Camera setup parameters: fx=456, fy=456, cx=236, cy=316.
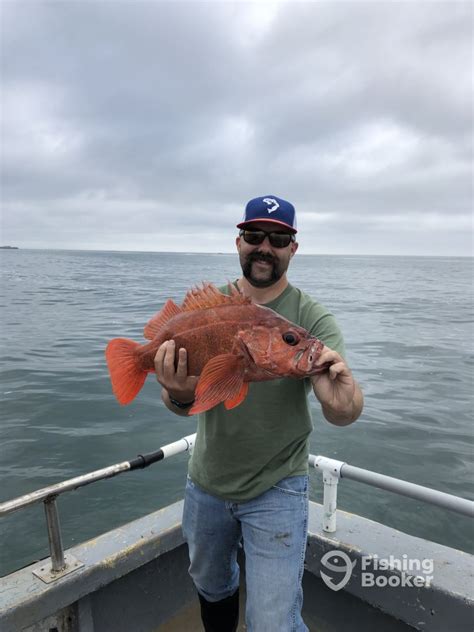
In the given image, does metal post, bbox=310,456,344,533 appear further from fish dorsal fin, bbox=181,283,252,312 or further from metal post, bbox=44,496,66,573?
metal post, bbox=44,496,66,573

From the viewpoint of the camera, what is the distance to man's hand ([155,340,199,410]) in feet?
9.24

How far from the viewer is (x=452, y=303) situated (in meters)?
35.1

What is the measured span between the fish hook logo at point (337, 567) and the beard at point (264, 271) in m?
2.13

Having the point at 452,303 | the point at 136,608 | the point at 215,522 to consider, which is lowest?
the point at 452,303

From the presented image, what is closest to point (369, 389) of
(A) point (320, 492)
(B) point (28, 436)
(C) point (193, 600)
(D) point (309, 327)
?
(A) point (320, 492)

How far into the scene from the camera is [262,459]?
2832mm

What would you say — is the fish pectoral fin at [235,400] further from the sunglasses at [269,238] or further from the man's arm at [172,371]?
the sunglasses at [269,238]

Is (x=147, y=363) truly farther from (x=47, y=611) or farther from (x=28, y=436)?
(x=28, y=436)

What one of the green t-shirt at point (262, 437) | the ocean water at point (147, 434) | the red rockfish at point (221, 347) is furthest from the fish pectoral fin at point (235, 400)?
the ocean water at point (147, 434)

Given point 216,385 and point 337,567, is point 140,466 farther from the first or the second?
point 337,567

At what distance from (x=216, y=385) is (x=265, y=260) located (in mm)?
948

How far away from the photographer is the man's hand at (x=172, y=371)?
111 inches

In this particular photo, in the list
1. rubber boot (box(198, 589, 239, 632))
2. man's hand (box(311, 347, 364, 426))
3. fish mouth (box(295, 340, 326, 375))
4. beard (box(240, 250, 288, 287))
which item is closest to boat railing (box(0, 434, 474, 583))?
man's hand (box(311, 347, 364, 426))

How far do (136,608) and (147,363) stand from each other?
207 centimetres
